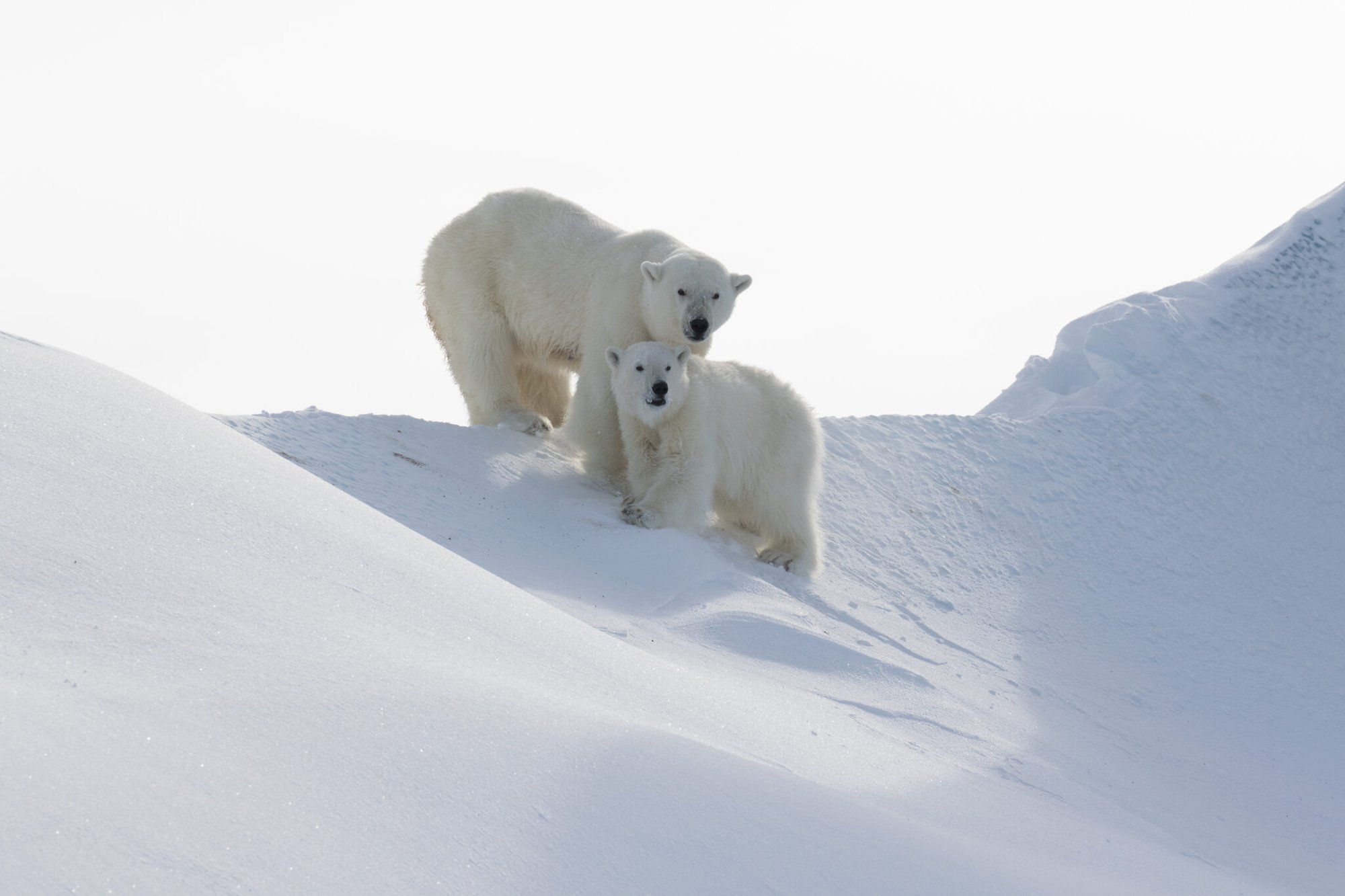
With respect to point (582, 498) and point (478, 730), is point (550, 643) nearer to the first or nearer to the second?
point (478, 730)

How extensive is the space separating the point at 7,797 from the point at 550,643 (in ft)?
5.44

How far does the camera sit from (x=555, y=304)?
7.39 m

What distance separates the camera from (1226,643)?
28.4 feet

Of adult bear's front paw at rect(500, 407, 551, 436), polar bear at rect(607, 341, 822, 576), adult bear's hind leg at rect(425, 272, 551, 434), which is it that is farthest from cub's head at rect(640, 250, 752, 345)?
adult bear's hind leg at rect(425, 272, 551, 434)

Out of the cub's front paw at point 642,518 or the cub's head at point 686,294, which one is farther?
the cub's head at point 686,294

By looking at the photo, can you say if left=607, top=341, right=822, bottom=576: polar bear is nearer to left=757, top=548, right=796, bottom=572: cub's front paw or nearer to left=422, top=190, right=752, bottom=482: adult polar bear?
left=757, top=548, right=796, bottom=572: cub's front paw

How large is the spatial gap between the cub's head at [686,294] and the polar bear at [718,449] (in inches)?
6.9

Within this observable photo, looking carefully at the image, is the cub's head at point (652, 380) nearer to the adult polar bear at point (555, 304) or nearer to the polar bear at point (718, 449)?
the polar bear at point (718, 449)

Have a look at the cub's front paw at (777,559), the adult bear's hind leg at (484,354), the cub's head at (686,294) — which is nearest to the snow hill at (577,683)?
the cub's front paw at (777,559)

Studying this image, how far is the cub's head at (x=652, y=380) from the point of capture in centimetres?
641

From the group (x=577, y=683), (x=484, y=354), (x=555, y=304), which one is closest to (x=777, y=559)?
(x=555, y=304)

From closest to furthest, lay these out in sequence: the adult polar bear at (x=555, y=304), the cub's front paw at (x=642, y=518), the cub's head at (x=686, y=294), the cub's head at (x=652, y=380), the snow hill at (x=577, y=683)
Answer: the snow hill at (x=577, y=683)
the cub's front paw at (x=642, y=518)
the cub's head at (x=652, y=380)
the cub's head at (x=686, y=294)
the adult polar bear at (x=555, y=304)

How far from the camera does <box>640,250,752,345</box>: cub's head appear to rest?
6730mm

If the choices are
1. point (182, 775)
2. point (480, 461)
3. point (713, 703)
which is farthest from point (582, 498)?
point (182, 775)
